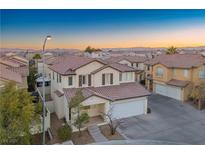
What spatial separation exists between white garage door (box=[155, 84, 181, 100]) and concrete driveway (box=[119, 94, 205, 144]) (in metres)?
1.53

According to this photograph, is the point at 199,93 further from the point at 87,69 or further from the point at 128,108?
the point at 87,69

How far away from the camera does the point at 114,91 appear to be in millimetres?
10852

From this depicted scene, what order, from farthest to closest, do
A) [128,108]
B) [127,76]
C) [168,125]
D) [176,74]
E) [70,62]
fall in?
[176,74] < [127,76] < [128,108] < [70,62] < [168,125]

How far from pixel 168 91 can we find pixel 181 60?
2301 millimetres

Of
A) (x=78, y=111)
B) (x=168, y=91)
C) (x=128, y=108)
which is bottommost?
(x=128, y=108)

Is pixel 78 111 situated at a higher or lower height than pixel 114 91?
lower

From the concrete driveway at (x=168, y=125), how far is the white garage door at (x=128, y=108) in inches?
12.8

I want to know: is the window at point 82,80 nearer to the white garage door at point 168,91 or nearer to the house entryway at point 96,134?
the house entryway at point 96,134

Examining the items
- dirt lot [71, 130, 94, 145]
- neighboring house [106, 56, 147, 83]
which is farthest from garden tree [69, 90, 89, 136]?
neighboring house [106, 56, 147, 83]

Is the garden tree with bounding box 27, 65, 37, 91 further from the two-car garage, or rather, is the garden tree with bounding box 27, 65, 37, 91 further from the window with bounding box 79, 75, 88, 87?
the two-car garage

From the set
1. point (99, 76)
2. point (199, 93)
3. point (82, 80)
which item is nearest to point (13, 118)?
point (82, 80)

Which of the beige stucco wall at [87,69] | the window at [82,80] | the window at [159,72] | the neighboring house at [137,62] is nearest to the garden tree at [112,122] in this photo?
the window at [82,80]
